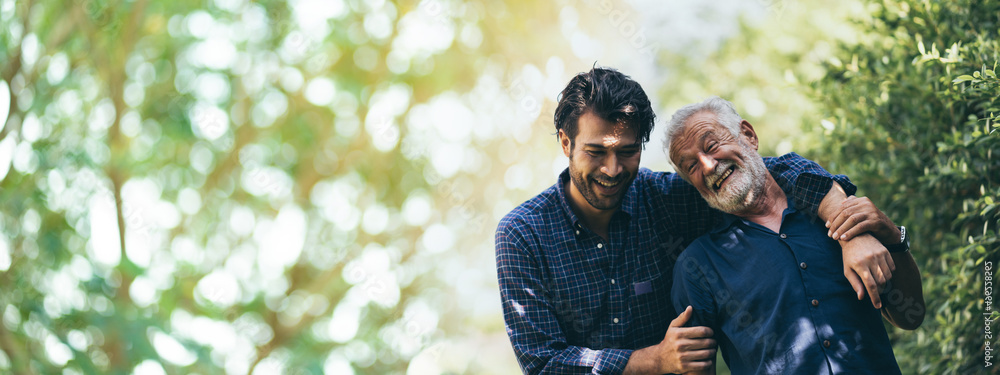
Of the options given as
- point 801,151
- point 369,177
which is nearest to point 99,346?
point 369,177

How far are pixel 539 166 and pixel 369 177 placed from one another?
6.59ft

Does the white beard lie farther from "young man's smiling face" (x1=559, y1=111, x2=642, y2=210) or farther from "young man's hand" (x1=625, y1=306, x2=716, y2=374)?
"young man's hand" (x1=625, y1=306, x2=716, y2=374)

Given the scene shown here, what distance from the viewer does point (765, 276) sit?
2.08 metres

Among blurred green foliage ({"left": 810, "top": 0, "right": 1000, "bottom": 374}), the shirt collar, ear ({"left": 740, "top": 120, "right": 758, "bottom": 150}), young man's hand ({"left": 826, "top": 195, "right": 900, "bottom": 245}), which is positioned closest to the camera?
young man's hand ({"left": 826, "top": 195, "right": 900, "bottom": 245})

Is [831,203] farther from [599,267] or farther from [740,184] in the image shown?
[599,267]

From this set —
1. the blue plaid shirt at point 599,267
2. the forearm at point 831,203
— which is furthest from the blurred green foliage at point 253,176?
the forearm at point 831,203

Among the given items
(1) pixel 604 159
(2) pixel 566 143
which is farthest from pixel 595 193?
(2) pixel 566 143

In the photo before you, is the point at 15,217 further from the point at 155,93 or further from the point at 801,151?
the point at 801,151

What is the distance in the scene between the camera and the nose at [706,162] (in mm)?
2195

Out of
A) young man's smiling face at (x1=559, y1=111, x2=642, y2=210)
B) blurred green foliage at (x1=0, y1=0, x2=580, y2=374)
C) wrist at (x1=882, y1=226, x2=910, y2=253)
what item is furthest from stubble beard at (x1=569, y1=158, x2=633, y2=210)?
blurred green foliage at (x1=0, y1=0, x2=580, y2=374)

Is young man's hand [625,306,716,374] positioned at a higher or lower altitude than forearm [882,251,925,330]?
lower

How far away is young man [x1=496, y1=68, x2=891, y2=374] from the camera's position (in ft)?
7.27

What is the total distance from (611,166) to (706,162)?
0.29 m

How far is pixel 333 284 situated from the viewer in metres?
6.68
